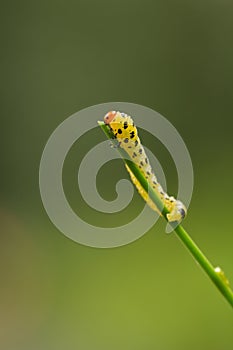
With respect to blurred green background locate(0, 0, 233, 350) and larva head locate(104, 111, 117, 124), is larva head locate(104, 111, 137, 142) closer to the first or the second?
larva head locate(104, 111, 117, 124)

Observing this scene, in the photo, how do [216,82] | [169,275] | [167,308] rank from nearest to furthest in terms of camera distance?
[167,308]
[169,275]
[216,82]

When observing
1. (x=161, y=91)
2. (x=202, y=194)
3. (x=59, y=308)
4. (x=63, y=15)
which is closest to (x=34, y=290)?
(x=59, y=308)

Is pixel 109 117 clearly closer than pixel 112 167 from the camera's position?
Yes

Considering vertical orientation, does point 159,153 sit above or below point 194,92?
below

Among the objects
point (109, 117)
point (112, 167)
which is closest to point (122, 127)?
point (109, 117)

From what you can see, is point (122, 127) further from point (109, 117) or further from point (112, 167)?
point (112, 167)

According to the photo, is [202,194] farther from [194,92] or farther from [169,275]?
[194,92]

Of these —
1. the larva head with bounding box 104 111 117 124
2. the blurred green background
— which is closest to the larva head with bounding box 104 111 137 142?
the larva head with bounding box 104 111 117 124

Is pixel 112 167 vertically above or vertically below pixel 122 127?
above

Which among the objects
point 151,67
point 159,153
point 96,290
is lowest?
point 96,290
